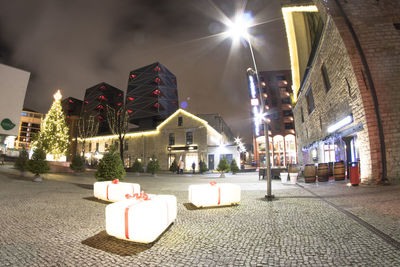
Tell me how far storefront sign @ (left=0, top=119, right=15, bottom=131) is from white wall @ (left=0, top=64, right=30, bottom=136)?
27cm

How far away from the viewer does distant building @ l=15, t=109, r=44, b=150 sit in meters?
112

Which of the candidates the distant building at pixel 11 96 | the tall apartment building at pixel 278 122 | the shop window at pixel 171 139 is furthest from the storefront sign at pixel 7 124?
the tall apartment building at pixel 278 122

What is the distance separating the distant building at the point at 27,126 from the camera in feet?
367

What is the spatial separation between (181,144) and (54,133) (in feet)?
60.1

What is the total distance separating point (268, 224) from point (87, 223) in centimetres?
405

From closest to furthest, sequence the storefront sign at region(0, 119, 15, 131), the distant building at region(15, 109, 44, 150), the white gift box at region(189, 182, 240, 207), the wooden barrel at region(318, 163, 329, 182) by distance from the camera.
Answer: the white gift box at region(189, 182, 240, 207) → the wooden barrel at region(318, 163, 329, 182) → the storefront sign at region(0, 119, 15, 131) → the distant building at region(15, 109, 44, 150)

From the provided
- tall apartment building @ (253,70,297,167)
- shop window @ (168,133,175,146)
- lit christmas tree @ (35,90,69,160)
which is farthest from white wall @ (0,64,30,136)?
tall apartment building @ (253,70,297,167)

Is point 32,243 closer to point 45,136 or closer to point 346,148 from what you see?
point 346,148

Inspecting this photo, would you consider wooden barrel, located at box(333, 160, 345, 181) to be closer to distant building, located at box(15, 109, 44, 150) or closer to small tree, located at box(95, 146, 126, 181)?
small tree, located at box(95, 146, 126, 181)

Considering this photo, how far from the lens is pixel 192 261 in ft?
8.68

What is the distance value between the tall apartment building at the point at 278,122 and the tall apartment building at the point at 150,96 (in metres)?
30.0

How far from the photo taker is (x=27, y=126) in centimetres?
11406

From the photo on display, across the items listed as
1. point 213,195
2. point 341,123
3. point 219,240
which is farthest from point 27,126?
point 219,240

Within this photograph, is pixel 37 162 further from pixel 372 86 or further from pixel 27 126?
pixel 27 126
